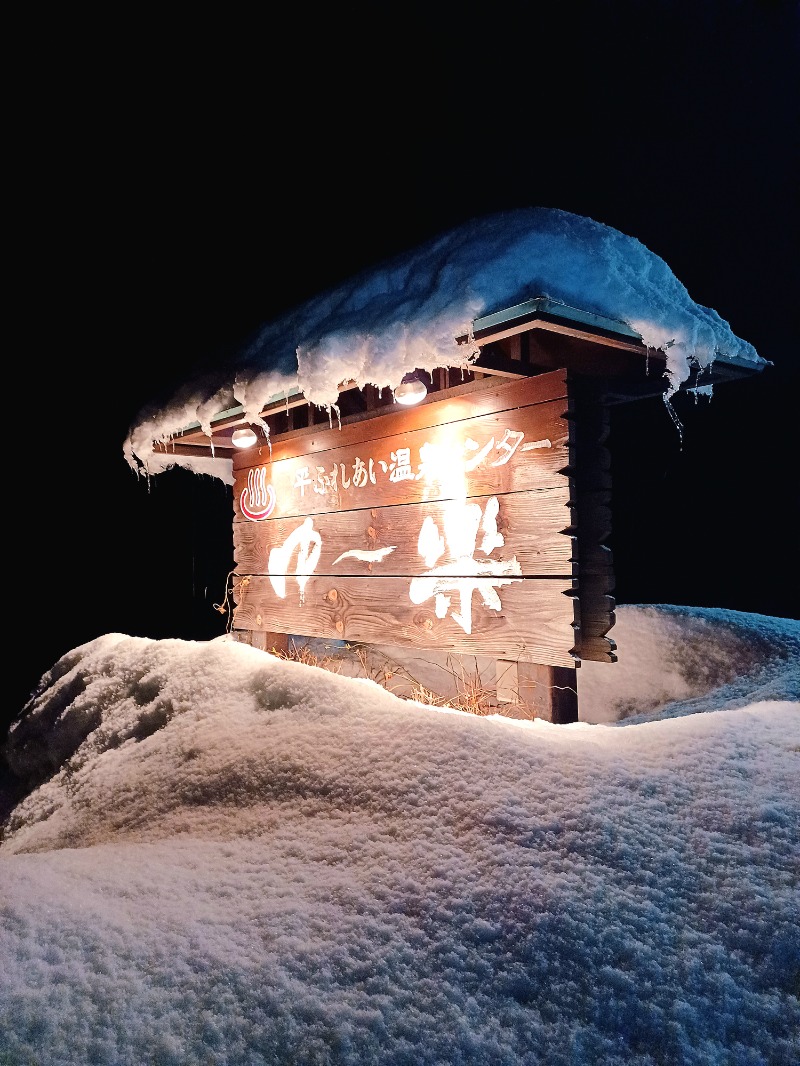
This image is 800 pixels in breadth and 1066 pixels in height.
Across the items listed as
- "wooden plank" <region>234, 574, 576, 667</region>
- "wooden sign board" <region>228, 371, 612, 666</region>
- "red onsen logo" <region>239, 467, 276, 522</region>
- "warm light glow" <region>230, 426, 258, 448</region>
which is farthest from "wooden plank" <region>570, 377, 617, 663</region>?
"warm light glow" <region>230, 426, 258, 448</region>

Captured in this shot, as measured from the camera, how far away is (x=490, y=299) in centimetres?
344

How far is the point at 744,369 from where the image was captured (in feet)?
13.5

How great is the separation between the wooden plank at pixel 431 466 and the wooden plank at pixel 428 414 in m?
0.06

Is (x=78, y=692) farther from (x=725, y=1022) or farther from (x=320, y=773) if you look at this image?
(x=725, y=1022)

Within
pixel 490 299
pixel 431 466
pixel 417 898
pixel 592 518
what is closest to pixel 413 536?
pixel 431 466

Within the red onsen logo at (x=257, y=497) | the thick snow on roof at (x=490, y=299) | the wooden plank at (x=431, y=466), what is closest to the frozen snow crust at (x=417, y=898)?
the wooden plank at (x=431, y=466)

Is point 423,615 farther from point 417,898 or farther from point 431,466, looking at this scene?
point 417,898

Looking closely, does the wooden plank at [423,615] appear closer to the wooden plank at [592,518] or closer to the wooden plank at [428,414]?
the wooden plank at [592,518]

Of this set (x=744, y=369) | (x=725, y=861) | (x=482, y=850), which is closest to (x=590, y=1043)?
(x=482, y=850)

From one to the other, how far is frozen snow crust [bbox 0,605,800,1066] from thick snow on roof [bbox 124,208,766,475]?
2.22 meters

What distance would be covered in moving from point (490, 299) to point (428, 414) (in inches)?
59.0

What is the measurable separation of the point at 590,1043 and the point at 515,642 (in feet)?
9.83

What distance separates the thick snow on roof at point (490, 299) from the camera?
350 cm

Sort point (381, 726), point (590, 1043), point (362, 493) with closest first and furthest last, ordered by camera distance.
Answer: point (590, 1043)
point (381, 726)
point (362, 493)
